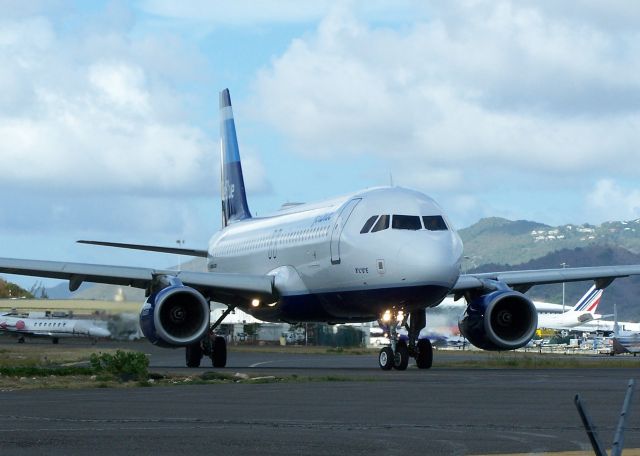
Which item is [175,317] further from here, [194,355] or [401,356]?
[401,356]

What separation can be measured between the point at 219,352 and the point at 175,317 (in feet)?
11.1

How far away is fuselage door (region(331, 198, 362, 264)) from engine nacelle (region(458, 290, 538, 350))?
421cm

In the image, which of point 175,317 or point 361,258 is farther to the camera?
point 175,317

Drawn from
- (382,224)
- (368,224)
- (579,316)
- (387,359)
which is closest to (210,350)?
(387,359)

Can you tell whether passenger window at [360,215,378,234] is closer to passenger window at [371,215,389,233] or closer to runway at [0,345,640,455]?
passenger window at [371,215,389,233]

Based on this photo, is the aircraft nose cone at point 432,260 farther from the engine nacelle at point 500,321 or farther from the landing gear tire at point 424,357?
the engine nacelle at point 500,321

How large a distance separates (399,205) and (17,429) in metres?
19.0

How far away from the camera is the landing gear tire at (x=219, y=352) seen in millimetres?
39500

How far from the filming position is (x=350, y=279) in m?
34.7

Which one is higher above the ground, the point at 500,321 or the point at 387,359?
the point at 500,321

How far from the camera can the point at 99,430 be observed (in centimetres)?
1598

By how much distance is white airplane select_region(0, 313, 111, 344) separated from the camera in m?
90.3

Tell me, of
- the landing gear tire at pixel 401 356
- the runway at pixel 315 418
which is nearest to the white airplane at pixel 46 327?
the landing gear tire at pixel 401 356

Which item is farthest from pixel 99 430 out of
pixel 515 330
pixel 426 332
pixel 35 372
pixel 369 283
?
pixel 426 332
